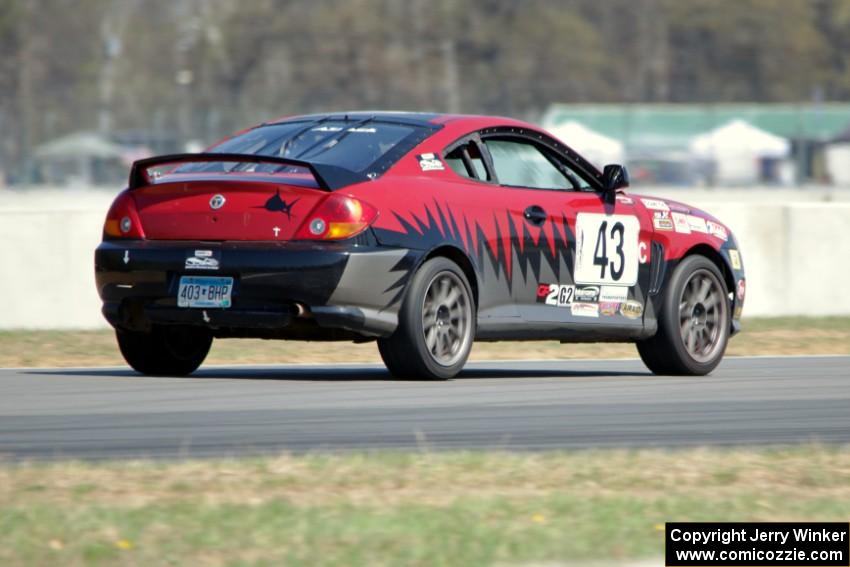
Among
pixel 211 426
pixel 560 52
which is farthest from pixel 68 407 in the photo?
pixel 560 52

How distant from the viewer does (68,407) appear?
809 cm

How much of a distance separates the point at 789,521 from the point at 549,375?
5.27 meters

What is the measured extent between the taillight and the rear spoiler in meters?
0.09

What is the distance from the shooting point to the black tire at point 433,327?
8.82 metres

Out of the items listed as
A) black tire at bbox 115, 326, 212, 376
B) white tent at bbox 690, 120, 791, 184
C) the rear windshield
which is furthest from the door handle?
white tent at bbox 690, 120, 791, 184

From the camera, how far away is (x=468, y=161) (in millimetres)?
9508

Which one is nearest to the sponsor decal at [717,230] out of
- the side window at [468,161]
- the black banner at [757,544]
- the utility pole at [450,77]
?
the side window at [468,161]

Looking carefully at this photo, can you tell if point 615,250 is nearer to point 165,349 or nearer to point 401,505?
point 165,349

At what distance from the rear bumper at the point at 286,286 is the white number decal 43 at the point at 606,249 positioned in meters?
1.52

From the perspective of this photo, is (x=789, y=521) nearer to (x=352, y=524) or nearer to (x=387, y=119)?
(x=352, y=524)

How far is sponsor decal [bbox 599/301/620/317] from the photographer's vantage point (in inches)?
393

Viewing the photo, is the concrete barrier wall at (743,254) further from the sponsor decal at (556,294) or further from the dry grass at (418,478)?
the dry grass at (418,478)

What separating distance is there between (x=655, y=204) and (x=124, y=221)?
10.8 feet

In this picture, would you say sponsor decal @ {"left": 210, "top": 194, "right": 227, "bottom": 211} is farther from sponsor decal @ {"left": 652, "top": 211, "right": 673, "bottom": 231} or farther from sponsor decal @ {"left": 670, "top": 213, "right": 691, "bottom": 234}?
sponsor decal @ {"left": 670, "top": 213, "right": 691, "bottom": 234}
